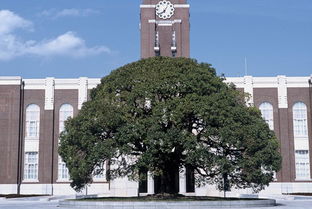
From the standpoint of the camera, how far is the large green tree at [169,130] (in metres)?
21.2

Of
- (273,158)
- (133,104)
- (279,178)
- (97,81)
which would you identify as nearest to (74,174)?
(133,104)

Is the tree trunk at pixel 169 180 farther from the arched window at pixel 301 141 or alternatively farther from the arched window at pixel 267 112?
the arched window at pixel 301 141

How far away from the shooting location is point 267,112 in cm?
3997

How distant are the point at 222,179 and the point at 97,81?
19779 mm

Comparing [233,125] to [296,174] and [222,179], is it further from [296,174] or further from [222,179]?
[296,174]

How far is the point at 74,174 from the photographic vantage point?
72.8 feet

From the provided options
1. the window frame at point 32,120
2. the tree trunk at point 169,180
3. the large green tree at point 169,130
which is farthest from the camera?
the window frame at point 32,120

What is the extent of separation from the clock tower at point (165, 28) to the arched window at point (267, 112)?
7.71 m

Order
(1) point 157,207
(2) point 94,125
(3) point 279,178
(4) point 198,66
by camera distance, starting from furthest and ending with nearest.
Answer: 1. (3) point 279,178
2. (4) point 198,66
3. (2) point 94,125
4. (1) point 157,207

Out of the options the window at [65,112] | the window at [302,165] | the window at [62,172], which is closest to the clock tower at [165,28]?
the window at [65,112]

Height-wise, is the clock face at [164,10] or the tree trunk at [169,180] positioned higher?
the clock face at [164,10]

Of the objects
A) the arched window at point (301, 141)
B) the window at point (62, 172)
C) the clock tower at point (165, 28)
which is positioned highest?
the clock tower at point (165, 28)

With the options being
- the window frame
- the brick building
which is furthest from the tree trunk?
the window frame

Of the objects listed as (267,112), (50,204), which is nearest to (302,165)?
(267,112)
